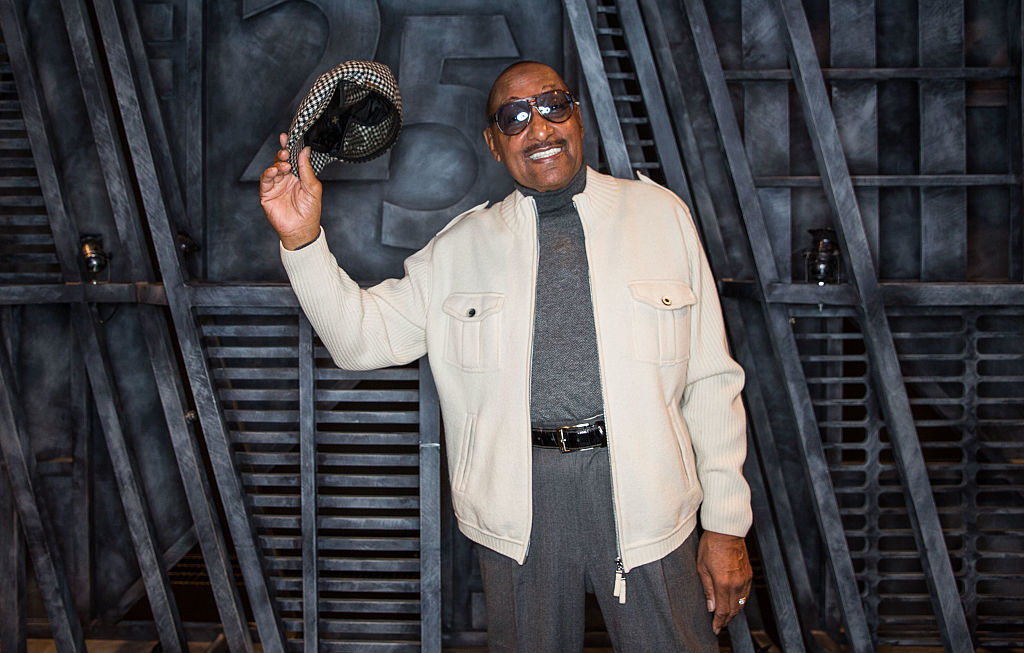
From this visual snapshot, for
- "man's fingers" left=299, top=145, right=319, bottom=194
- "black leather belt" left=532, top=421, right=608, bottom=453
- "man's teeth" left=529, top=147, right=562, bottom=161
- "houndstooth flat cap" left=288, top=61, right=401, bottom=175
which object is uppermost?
"houndstooth flat cap" left=288, top=61, right=401, bottom=175

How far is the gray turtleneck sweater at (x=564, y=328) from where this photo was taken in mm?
1689

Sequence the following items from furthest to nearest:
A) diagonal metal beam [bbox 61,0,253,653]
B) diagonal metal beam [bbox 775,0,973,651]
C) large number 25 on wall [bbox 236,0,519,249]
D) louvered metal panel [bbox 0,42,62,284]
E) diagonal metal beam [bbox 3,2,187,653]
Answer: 1. large number 25 on wall [bbox 236,0,519,249]
2. louvered metal panel [bbox 0,42,62,284]
3. diagonal metal beam [bbox 3,2,187,653]
4. diagonal metal beam [bbox 61,0,253,653]
5. diagonal metal beam [bbox 775,0,973,651]

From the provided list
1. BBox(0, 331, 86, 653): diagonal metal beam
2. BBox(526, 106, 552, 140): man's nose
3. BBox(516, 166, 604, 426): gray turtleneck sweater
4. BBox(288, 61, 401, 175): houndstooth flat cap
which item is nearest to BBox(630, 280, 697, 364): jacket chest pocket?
BBox(516, 166, 604, 426): gray turtleneck sweater

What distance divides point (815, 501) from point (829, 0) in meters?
1.92

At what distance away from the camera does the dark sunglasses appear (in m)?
1.76

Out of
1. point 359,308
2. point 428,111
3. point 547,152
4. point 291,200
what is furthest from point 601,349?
point 428,111

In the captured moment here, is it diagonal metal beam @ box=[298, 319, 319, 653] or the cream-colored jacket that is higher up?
the cream-colored jacket

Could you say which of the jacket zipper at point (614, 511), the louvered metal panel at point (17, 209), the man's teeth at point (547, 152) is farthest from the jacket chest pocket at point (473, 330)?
the louvered metal panel at point (17, 209)

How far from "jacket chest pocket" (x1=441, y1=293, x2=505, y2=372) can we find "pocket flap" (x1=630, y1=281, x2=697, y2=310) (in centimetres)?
31

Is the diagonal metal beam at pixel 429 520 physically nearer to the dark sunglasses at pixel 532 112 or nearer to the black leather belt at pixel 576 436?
the black leather belt at pixel 576 436

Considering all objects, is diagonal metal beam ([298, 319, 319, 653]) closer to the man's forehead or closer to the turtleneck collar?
the turtleneck collar

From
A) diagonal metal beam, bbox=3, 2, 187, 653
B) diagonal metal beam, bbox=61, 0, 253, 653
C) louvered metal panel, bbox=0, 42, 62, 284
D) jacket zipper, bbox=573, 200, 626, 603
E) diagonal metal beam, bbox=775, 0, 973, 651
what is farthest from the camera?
louvered metal panel, bbox=0, 42, 62, 284

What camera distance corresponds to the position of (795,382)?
218 centimetres

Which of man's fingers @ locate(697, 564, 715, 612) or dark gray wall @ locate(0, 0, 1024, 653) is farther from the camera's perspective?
dark gray wall @ locate(0, 0, 1024, 653)
